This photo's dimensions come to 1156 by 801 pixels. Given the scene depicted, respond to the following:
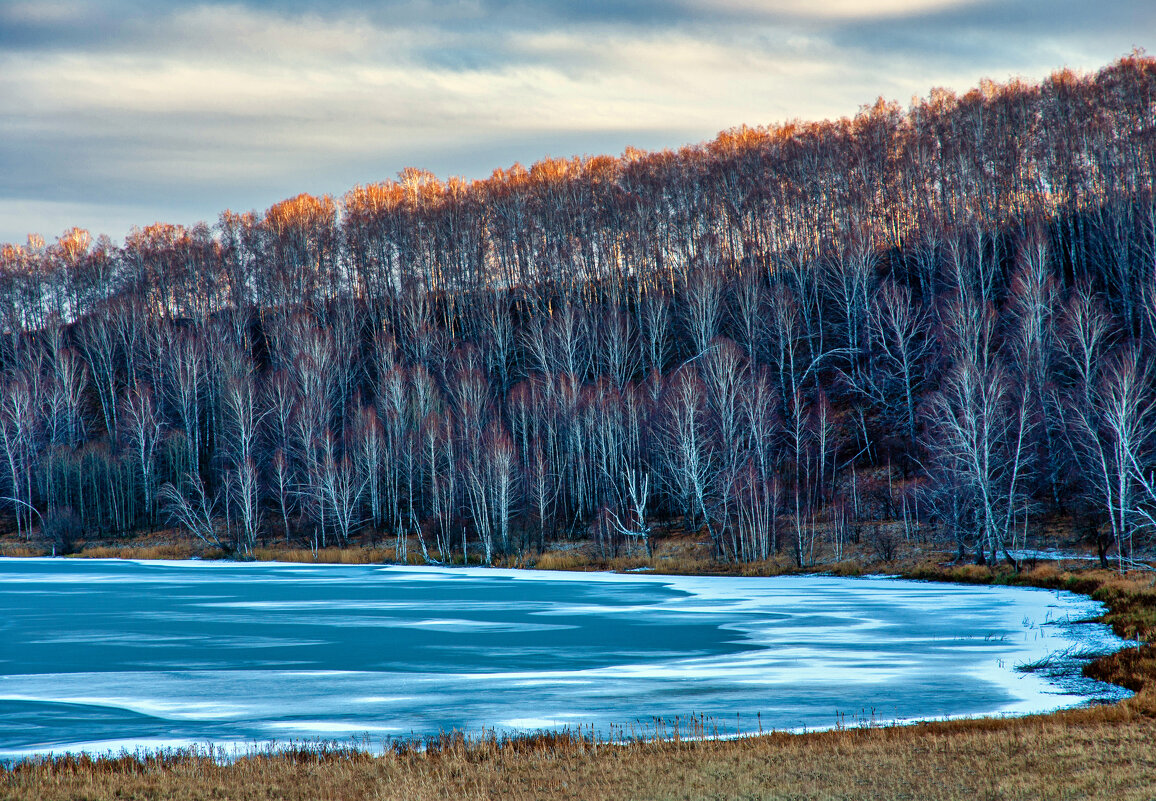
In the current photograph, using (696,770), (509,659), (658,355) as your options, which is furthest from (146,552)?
(696,770)

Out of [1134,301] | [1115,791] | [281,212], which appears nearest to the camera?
[1115,791]

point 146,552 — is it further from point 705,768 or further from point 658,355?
point 705,768

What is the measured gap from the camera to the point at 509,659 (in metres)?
20.1

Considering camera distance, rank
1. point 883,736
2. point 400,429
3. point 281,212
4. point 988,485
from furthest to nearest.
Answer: point 281,212 < point 400,429 < point 988,485 < point 883,736

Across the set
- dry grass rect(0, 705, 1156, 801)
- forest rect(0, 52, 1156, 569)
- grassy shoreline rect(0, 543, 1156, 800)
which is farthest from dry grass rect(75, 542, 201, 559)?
dry grass rect(0, 705, 1156, 801)

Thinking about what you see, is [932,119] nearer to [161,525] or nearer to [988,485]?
[988,485]

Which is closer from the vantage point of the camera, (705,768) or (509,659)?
(705,768)

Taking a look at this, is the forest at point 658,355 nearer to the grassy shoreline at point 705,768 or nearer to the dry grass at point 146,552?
the dry grass at point 146,552

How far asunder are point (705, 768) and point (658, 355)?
5626 centimetres

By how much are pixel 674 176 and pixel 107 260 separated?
63640 mm

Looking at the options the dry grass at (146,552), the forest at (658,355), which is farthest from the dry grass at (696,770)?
the dry grass at (146,552)

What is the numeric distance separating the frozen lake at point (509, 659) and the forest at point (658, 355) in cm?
1305

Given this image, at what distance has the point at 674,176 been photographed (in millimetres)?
81125

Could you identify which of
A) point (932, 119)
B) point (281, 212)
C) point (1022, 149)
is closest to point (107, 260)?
point (281, 212)
